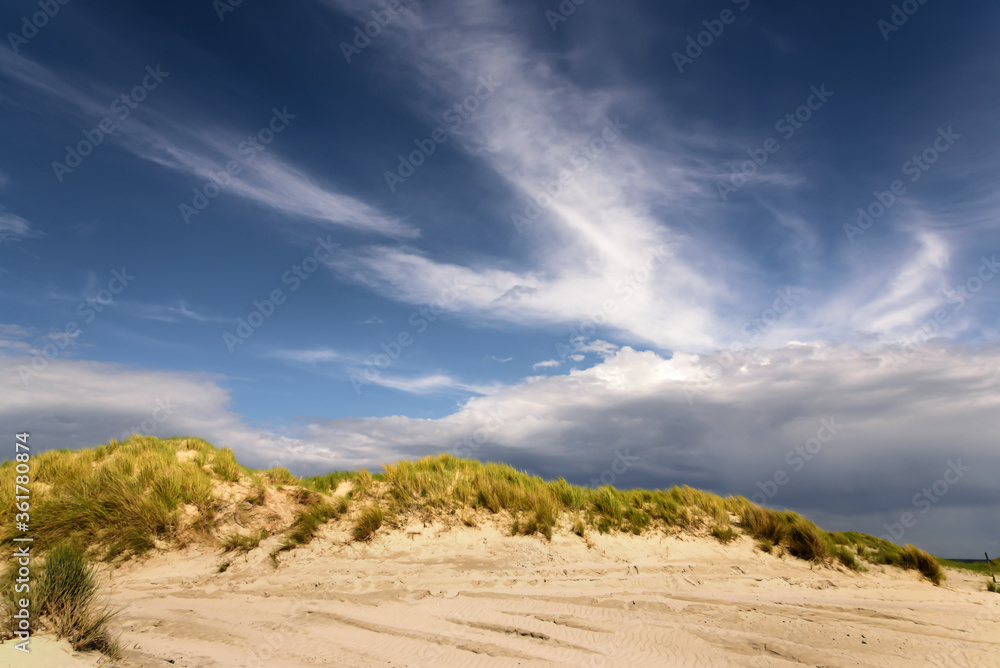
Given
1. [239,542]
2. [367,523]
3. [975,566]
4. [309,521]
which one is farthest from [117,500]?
[975,566]

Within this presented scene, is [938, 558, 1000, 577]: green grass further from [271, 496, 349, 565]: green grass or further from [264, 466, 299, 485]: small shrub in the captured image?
[264, 466, 299, 485]: small shrub

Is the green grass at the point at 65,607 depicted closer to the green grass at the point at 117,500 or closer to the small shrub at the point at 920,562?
the green grass at the point at 117,500

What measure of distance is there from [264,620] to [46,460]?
975 centimetres

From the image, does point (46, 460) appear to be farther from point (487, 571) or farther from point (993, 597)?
point (993, 597)

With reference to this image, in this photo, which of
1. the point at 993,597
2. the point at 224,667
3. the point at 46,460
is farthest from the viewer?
the point at 46,460

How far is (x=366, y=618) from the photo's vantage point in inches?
297

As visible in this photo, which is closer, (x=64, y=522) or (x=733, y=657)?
(x=733, y=657)

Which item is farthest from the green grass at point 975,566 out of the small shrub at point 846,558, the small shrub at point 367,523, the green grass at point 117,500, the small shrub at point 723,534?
the green grass at point 117,500

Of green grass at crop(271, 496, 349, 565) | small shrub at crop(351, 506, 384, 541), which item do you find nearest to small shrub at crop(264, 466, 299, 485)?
green grass at crop(271, 496, 349, 565)

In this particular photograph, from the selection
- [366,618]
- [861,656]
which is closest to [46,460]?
[366,618]

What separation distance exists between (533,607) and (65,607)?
5.92 m

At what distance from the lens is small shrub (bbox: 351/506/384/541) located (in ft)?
35.1

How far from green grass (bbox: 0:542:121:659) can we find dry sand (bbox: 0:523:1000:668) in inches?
17.0

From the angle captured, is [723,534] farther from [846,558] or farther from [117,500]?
[117,500]
